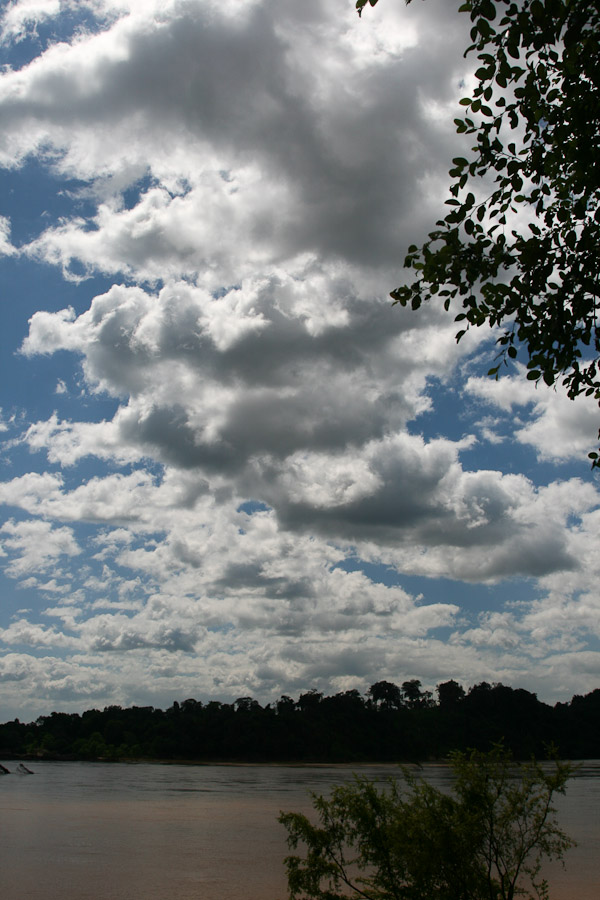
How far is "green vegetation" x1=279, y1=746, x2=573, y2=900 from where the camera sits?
11883 mm

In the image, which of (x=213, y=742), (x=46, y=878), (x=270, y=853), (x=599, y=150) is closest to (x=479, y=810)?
(x=599, y=150)

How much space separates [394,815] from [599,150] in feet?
33.8

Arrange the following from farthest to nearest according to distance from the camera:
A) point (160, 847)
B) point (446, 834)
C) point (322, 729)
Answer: point (322, 729), point (160, 847), point (446, 834)

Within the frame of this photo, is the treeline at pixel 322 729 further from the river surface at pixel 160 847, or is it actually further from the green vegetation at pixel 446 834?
the green vegetation at pixel 446 834

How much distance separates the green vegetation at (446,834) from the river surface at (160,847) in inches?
447

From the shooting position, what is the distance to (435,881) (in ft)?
39.4

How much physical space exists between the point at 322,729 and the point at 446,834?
142 m

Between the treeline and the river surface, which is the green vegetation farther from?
the treeline

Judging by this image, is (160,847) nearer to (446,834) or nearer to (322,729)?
(446,834)

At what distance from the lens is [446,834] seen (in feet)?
39.5

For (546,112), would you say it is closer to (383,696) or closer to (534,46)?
(534,46)

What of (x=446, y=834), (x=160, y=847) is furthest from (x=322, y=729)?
(x=446, y=834)

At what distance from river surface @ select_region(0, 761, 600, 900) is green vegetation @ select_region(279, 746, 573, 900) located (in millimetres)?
11352

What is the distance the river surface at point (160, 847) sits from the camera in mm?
24203
